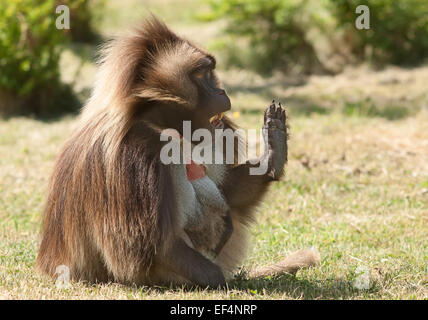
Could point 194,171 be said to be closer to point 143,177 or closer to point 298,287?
point 143,177

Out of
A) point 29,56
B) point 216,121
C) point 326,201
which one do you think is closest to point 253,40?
point 29,56

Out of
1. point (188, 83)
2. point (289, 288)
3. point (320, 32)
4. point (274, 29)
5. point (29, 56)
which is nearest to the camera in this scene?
point (188, 83)

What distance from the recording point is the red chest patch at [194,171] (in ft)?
12.3

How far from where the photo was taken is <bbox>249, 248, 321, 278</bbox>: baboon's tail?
408 cm

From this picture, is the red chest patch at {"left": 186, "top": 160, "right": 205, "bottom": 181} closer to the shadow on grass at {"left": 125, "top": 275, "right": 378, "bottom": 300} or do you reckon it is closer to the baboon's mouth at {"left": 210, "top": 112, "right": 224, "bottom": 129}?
the baboon's mouth at {"left": 210, "top": 112, "right": 224, "bottom": 129}

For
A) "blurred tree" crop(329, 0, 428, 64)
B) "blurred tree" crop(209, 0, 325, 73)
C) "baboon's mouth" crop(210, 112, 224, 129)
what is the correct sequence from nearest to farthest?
"baboon's mouth" crop(210, 112, 224, 129), "blurred tree" crop(329, 0, 428, 64), "blurred tree" crop(209, 0, 325, 73)

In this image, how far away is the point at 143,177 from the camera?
3344mm

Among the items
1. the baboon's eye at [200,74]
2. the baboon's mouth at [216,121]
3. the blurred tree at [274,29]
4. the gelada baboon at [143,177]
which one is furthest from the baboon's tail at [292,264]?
the blurred tree at [274,29]

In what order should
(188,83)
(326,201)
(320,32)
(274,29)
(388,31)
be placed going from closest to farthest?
(188,83) → (326,201) → (388,31) → (320,32) → (274,29)

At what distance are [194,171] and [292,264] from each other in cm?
94

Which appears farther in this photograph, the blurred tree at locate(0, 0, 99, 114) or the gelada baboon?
the blurred tree at locate(0, 0, 99, 114)

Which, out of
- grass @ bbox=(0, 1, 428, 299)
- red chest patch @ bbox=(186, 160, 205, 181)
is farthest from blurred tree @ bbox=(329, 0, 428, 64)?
red chest patch @ bbox=(186, 160, 205, 181)

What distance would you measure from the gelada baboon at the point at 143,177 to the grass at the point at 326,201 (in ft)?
0.56

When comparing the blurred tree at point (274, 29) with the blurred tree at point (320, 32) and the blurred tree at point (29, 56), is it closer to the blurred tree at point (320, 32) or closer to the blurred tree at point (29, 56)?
the blurred tree at point (320, 32)
